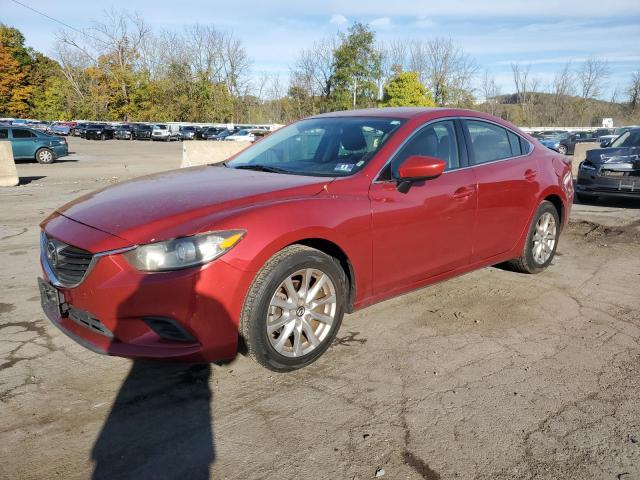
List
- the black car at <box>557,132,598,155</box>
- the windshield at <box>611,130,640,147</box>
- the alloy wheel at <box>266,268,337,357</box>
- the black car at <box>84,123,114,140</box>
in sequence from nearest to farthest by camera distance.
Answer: the alloy wheel at <box>266,268,337,357</box>
the windshield at <box>611,130,640,147</box>
the black car at <box>557,132,598,155</box>
the black car at <box>84,123,114,140</box>

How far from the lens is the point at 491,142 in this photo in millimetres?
4711

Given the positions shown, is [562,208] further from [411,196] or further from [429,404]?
[429,404]

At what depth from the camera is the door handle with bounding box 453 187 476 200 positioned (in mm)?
4106

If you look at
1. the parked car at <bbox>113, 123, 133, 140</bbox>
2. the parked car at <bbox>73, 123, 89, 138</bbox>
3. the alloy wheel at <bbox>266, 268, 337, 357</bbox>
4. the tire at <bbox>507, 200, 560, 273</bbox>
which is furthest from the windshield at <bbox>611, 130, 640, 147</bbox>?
the parked car at <bbox>73, 123, 89, 138</bbox>

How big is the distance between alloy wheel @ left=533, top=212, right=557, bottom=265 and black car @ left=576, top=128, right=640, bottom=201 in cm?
498

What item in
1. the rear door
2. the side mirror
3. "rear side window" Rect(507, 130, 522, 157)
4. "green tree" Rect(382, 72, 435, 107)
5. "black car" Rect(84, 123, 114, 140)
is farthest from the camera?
"black car" Rect(84, 123, 114, 140)

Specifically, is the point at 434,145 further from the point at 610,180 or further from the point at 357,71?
the point at 357,71

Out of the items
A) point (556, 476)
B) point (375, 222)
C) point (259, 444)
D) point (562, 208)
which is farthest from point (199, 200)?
point (562, 208)

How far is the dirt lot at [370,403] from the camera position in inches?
95.7

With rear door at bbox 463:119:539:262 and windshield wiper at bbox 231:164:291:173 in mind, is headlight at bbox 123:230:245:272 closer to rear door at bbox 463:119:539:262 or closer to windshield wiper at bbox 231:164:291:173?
windshield wiper at bbox 231:164:291:173

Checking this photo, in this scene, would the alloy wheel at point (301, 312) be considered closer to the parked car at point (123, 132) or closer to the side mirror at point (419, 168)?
the side mirror at point (419, 168)

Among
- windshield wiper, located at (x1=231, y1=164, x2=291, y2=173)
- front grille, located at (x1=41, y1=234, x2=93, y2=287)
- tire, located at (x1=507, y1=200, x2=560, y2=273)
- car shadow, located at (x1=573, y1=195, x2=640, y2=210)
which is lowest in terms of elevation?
car shadow, located at (x1=573, y1=195, x2=640, y2=210)

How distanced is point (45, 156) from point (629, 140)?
22.0m

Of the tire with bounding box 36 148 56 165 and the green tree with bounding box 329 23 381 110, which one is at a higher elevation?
the green tree with bounding box 329 23 381 110
